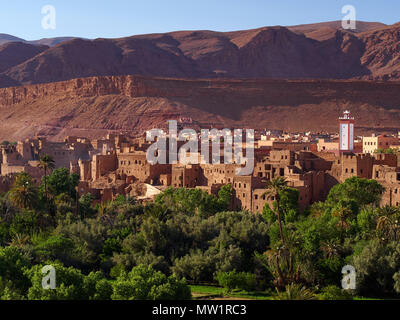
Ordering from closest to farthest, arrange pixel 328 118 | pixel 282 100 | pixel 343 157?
1. pixel 343 157
2. pixel 328 118
3. pixel 282 100

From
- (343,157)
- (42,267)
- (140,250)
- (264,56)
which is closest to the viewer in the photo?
(42,267)

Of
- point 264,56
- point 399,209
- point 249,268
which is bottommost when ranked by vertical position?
point 249,268

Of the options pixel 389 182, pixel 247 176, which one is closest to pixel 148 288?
pixel 247 176

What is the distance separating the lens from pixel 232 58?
602 ft

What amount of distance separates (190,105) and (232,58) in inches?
2796

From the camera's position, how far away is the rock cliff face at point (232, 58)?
170m

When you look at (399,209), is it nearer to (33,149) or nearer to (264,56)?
(33,149)

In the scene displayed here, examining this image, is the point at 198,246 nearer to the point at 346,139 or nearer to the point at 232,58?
the point at 346,139

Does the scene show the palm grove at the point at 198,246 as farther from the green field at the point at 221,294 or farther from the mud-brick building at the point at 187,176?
the mud-brick building at the point at 187,176

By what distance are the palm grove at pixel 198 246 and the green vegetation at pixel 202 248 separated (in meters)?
0.05

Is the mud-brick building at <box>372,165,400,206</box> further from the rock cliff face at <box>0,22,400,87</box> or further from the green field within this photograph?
the rock cliff face at <box>0,22,400,87</box>

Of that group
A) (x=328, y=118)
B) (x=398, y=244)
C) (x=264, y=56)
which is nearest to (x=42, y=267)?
(x=398, y=244)

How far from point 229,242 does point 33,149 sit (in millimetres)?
40108

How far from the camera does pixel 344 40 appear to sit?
192000 mm
